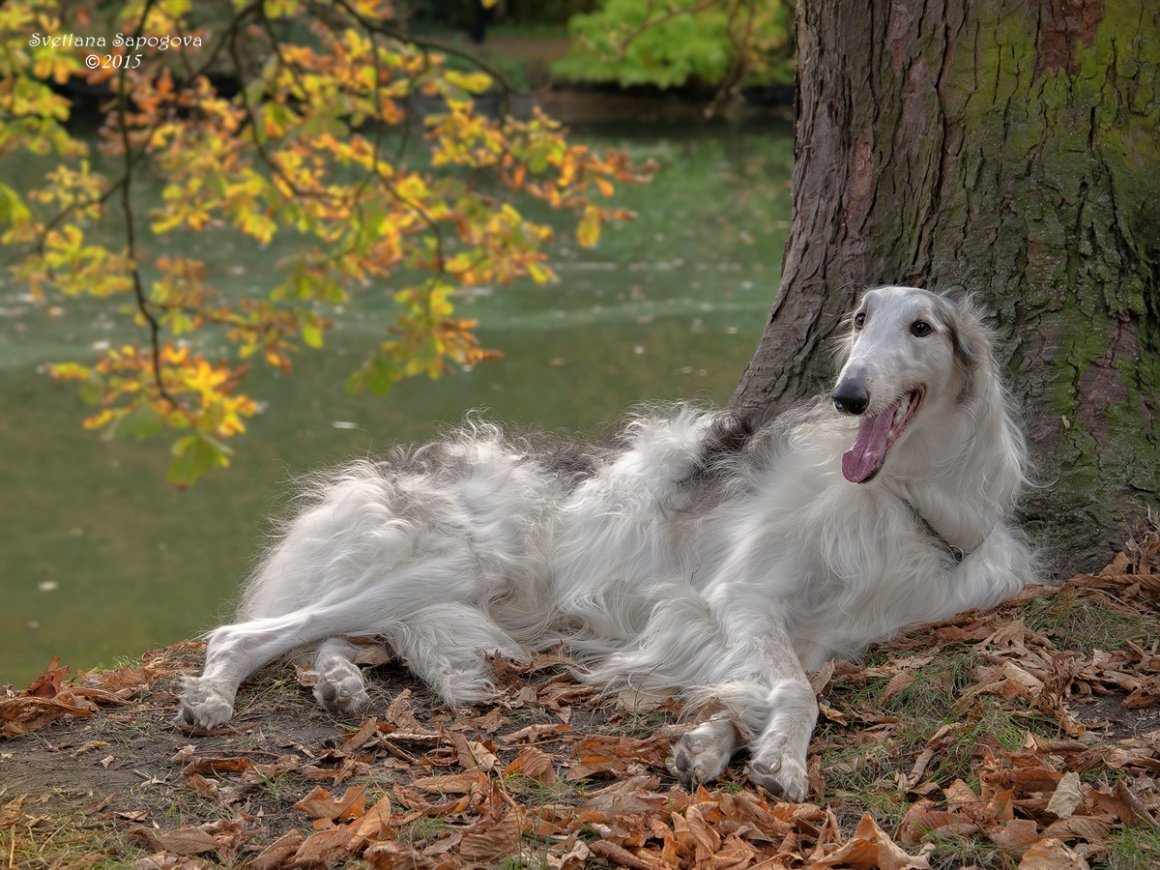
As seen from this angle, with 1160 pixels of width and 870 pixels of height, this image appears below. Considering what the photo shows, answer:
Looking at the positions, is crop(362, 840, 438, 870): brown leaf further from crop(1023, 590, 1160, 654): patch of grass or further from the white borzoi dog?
crop(1023, 590, 1160, 654): patch of grass

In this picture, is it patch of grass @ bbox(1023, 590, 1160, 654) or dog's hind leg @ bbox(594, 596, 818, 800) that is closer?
dog's hind leg @ bbox(594, 596, 818, 800)

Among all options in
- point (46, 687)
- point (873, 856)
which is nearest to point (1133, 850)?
point (873, 856)

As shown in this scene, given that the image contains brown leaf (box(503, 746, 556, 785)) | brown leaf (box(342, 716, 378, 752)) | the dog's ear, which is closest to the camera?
brown leaf (box(503, 746, 556, 785))

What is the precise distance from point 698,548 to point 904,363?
1.06m

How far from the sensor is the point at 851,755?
12.4 feet

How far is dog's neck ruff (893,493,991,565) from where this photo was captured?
175 inches

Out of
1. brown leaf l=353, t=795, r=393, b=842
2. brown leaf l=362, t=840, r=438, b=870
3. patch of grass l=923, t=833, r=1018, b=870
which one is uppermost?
patch of grass l=923, t=833, r=1018, b=870

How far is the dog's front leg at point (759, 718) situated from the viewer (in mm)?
3607

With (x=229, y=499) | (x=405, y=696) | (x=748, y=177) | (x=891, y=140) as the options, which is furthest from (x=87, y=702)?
(x=748, y=177)

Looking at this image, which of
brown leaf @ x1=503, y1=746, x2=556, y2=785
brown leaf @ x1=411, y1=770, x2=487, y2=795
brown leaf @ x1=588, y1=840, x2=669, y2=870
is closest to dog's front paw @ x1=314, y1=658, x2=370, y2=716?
brown leaf @ x1=411, y1=770, x2=487, y2=795

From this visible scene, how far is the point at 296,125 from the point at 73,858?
6330mm

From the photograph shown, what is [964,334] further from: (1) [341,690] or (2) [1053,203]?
(1) [341,690]

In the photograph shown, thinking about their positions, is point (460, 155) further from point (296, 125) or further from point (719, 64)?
point (719, 64)

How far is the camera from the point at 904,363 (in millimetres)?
4176
